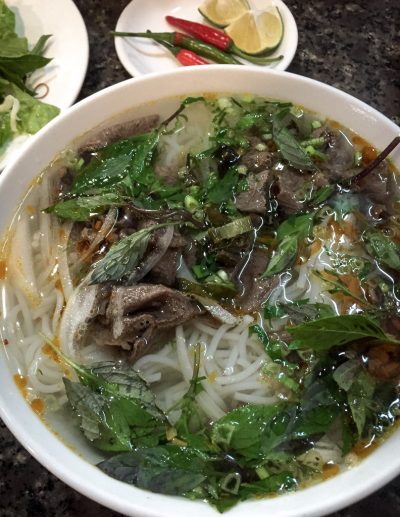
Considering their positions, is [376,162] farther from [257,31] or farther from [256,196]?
[257,31]

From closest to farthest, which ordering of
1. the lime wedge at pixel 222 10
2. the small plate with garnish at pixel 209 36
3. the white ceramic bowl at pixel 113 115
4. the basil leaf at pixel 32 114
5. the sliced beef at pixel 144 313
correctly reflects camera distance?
the white ceramic bowl at pixel 113 115, the sliced beef at pixel 144 313, the basil leaf at pixel 32 114, the small plate with garnish at pixel 209 36, the lime wedge at pixel 222 10

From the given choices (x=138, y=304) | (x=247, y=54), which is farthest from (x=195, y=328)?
(x=247, y=54)

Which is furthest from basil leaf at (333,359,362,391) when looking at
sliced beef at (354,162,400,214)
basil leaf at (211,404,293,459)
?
sliced beef at (354,162,400,214)

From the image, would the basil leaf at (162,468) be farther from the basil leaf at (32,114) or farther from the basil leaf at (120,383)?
the basil leaf at (32,114)

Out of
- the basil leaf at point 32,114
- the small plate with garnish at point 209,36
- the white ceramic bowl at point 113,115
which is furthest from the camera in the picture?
the small plate with garnish at point 209,36

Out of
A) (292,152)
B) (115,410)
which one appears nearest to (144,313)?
A: (115,410)

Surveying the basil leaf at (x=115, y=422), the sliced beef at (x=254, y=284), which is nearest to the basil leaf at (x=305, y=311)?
the sliced beef at (x=254, y=284)
